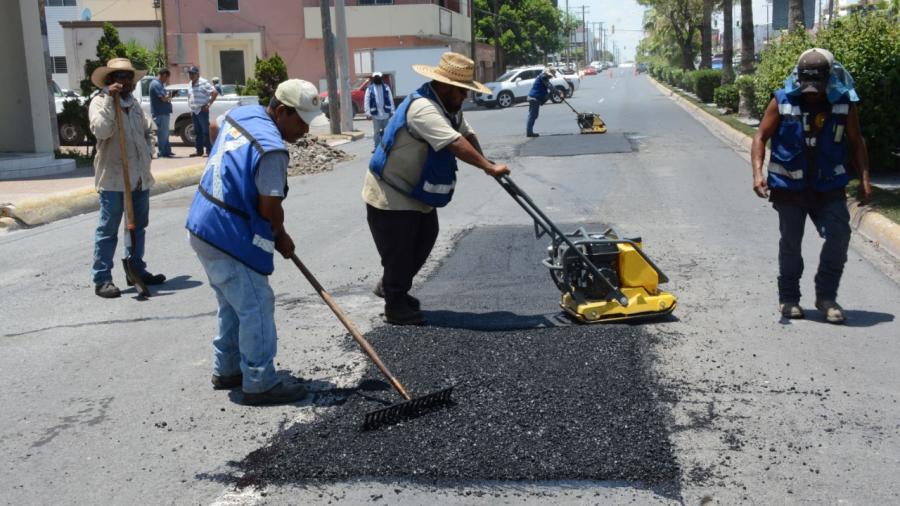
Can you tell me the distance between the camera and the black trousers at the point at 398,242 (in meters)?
6.43

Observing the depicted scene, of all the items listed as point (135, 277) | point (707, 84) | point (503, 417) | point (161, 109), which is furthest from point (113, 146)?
point (707, 84)

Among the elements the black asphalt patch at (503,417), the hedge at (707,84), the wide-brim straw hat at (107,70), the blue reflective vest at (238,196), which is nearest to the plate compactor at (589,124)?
the wide-brim straw hat at (107,70)

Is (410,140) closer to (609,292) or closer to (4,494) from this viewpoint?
(609,292)

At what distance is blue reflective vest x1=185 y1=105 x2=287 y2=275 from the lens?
190 inches

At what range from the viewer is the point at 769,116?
646 centimetres

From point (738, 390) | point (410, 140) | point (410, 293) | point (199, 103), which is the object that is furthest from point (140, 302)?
point (199, 103)

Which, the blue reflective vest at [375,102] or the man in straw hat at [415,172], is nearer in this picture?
the man in straw hat at [415,172]

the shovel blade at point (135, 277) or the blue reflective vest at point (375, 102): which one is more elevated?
the blue reflective vest at point (375, 102)

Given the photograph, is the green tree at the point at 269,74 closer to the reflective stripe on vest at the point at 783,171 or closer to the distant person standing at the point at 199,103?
the distant person standing at the point at 199,103

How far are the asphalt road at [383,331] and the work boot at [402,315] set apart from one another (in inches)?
8.8

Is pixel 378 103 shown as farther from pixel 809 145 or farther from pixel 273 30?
pixel 273 30

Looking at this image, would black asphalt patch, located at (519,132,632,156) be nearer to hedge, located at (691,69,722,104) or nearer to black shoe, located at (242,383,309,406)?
black shoe, located at (242,383,309,406)

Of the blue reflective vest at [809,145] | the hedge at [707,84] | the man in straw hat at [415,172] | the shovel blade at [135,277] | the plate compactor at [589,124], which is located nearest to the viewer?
the man in straw hat at [415,172]

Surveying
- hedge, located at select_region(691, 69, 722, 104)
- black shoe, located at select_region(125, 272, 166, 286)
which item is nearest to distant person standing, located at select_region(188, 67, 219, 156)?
black shoe, located at select_region(125, 272, 166, 286)
